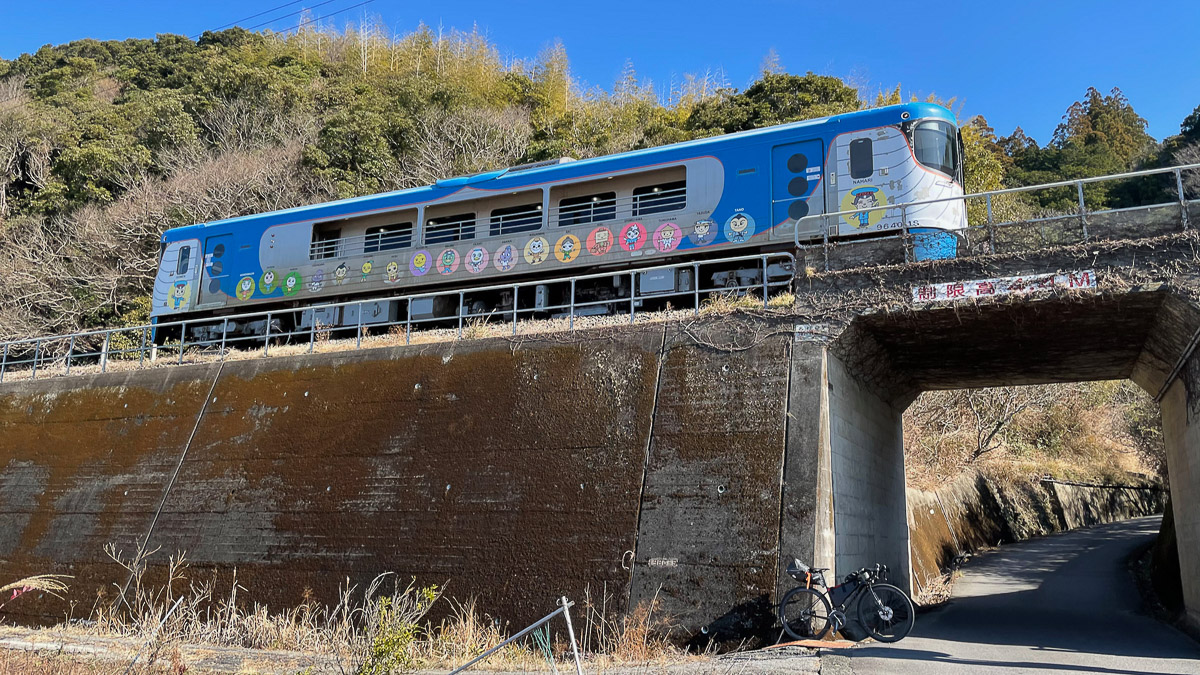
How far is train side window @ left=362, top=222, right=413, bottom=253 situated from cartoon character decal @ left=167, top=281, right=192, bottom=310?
4809 mm

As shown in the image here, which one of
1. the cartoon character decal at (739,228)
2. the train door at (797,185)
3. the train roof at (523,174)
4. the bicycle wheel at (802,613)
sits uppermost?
the train roof at (523,174)

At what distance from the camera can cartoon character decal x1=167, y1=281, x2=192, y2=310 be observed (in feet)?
61.5

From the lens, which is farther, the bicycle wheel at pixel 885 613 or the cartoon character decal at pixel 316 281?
the cartoon character decal at pixel 316 281

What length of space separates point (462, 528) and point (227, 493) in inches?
169

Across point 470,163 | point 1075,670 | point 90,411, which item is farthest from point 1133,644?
point 470,163

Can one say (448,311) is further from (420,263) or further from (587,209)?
(587,209)

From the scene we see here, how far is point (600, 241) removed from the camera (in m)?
14.6

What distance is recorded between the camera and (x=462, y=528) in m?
10.4

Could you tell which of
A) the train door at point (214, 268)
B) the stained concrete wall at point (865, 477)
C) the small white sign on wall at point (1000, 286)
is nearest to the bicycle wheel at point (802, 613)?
the stained concrete wall at point (865, 477)

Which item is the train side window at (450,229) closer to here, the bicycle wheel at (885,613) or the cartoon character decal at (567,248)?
the cartoon character decal at (567,248)

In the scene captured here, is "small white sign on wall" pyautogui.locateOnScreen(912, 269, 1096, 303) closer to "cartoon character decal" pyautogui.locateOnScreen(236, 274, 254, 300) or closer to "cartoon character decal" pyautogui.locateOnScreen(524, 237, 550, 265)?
"cartoon character decal" pyautogui.locateOnScreen(524, 237, 550, 265)

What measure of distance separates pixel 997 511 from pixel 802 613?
68.2ft

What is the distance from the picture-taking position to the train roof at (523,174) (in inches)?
508

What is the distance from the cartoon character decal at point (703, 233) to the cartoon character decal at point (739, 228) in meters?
0.26
